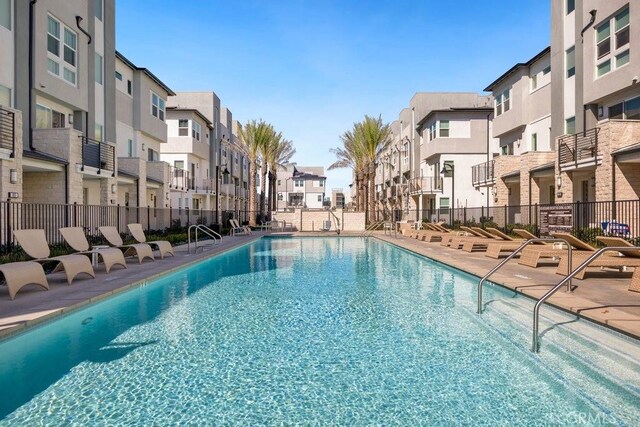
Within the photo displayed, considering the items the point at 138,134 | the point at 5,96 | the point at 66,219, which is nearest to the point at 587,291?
the point at 66,219

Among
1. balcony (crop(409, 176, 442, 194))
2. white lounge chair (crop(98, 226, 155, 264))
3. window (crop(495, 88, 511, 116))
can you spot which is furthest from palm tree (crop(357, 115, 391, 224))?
white lounge chair (crop(98, 226, 155, 264))

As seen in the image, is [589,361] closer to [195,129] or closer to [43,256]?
[43,256]

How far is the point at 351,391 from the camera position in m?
4.41

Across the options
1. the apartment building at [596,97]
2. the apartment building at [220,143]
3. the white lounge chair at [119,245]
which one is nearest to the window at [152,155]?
the apartment building at [220,143]

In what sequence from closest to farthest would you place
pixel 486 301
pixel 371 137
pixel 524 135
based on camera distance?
pixel 486 301
pixel 524 135
pixel 371 137

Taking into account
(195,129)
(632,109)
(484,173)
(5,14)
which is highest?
(195,129)

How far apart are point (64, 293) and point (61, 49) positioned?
13621 millimetres

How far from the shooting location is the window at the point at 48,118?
16.9 m

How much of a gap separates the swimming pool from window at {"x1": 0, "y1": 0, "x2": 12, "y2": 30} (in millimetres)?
11378

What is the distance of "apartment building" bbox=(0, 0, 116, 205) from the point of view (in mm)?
14547

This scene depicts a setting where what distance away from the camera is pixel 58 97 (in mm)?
17125

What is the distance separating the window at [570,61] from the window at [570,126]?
6.72 ft

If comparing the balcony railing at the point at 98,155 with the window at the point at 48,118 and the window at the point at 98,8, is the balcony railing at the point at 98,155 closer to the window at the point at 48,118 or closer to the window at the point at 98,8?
the window at the point at 48,118

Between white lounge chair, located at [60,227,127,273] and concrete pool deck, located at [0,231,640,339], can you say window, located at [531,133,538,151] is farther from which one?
white lounge chair, located at [60,227,127,273]
